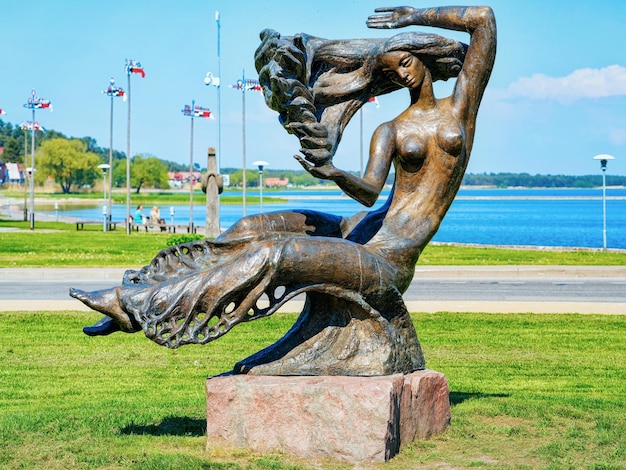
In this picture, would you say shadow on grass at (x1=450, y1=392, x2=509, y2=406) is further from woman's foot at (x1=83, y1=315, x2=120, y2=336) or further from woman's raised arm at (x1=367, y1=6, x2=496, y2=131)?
woman's foot at (x1=83, y1=315, x2=120, y2=336)

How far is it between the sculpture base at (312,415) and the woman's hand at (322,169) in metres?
1.29

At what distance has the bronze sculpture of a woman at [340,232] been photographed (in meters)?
6.11

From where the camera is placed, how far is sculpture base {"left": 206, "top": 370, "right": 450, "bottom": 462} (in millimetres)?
6055

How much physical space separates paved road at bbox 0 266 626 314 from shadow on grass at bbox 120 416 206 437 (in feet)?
22.5

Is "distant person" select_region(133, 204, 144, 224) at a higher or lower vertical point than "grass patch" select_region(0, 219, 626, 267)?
higher

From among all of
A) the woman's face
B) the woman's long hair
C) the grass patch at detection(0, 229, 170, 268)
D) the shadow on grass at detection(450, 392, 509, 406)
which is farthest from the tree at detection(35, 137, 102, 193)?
the woman's face

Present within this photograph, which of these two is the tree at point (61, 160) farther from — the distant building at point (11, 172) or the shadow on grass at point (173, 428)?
the shadow on grass at point (173, 428)

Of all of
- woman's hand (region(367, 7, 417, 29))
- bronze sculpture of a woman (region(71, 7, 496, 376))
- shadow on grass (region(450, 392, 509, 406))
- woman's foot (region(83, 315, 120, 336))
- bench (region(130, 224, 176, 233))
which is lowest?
shadow on grass (region(450, 392, 509, 406))

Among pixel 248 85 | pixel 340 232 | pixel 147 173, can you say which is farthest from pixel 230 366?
pixel 147 173

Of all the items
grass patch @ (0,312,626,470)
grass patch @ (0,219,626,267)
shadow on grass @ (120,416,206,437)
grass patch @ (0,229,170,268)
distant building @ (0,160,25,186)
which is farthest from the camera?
distant building @ (0,160,25,186)

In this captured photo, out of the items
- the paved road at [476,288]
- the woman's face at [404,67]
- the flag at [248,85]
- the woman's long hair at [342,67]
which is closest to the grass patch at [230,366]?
the paved road at [476,288]

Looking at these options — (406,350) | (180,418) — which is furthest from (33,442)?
(406,350)

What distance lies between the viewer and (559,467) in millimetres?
5926

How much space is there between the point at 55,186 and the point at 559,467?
173m
